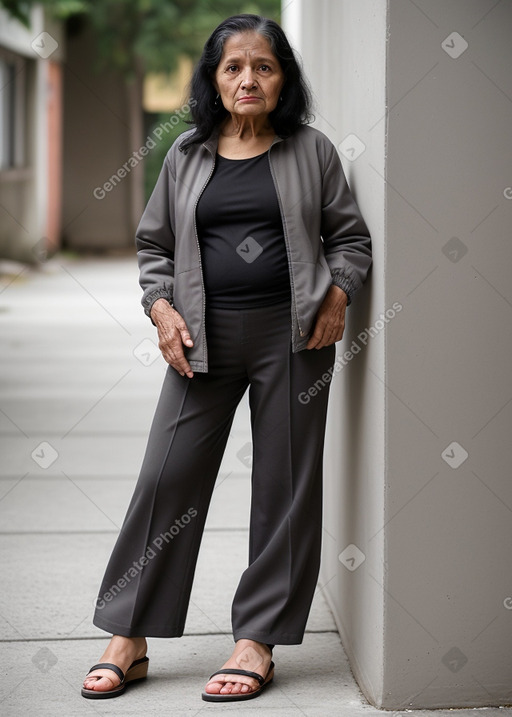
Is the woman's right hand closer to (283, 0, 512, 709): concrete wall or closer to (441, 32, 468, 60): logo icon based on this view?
(283, 0, 512, 709): concrete wall

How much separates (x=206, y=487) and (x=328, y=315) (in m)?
0.64

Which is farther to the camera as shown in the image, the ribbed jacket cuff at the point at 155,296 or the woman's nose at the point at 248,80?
the ribbed jacket cuff at the point at 155,296

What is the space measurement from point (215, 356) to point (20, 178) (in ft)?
60.4

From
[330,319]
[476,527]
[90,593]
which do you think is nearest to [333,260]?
[330,319]

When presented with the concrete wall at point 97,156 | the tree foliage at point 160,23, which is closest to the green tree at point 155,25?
the tree foliage at point 160,23

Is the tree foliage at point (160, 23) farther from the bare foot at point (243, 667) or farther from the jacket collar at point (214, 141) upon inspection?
the bare foot at point (243, 667)

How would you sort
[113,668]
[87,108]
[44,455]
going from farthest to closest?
1. [87,108]
2. [44,455]
3. [113,668]

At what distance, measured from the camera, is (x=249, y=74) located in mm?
3133

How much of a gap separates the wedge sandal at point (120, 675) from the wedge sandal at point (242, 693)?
0.69 feet

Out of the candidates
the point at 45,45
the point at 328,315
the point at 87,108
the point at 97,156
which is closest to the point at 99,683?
the point at 328,315

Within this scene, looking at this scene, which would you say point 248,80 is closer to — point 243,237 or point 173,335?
point 243,237

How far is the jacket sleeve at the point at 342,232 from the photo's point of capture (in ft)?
10.4

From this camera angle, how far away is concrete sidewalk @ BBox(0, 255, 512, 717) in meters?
3.27

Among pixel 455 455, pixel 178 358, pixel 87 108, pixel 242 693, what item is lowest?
pixel 87 108
